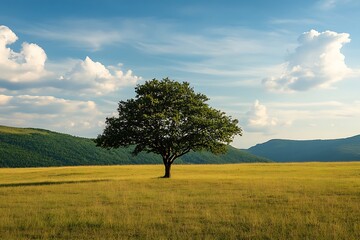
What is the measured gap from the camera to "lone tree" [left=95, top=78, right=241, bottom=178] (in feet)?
187

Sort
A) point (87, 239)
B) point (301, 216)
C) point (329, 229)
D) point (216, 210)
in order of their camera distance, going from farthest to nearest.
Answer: point (216, 210) → point (301, 216) → point (329, 229) → point (87, 239)

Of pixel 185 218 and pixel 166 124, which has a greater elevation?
pixel 166 124

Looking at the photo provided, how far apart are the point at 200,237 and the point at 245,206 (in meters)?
10.2

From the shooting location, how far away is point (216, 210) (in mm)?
23594

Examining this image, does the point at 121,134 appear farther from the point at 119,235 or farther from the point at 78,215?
the point at 119,235

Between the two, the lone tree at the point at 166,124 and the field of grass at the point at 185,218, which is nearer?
the field of grass at the point at 185,218

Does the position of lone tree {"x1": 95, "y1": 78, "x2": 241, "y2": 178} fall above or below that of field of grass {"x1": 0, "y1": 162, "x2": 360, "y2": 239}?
above

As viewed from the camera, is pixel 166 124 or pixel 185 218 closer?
pixel 185 218

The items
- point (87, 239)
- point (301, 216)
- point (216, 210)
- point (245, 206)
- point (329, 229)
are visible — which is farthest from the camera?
point (245, 206)

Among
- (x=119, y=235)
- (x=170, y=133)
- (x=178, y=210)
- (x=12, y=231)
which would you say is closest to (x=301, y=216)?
(x=178, y=210)

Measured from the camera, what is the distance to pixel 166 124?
57.6m

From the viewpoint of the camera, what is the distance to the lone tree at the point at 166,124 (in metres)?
57.1

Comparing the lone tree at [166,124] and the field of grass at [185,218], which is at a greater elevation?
the lone tree at [166,124]

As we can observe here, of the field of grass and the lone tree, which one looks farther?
the lone tree
